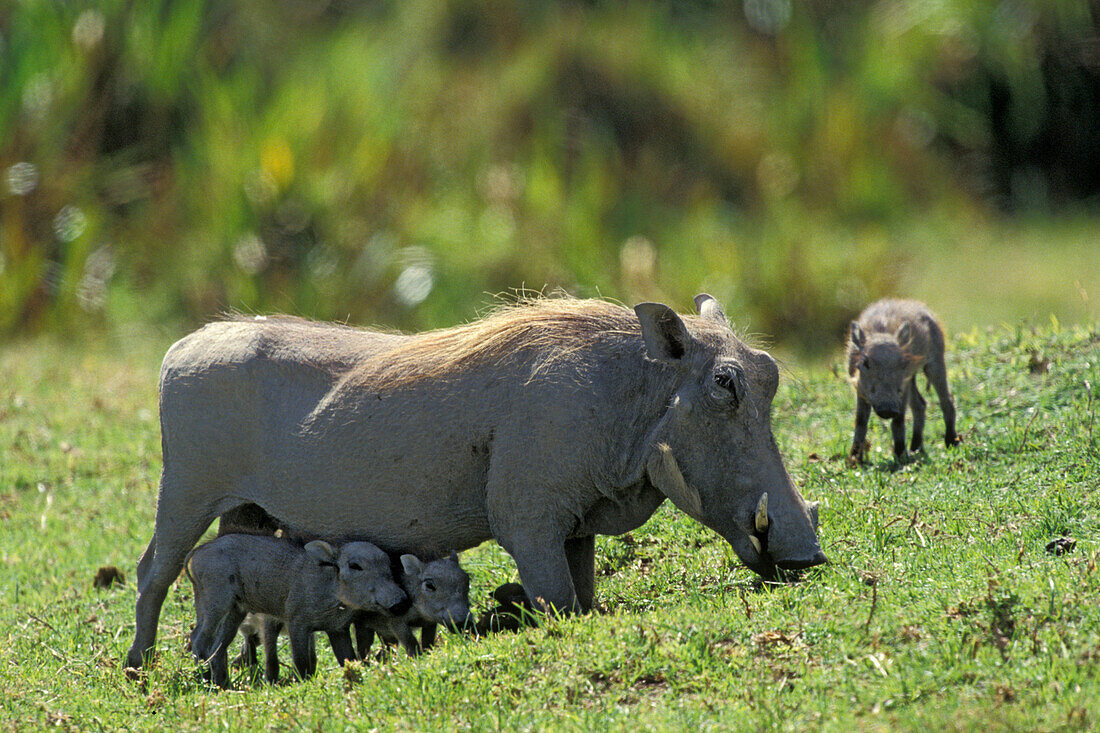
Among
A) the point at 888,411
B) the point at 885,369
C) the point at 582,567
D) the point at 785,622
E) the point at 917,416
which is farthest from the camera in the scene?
the point at 917,416

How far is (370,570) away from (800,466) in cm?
274

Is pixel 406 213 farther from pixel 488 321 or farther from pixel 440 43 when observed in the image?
pixel 488 321

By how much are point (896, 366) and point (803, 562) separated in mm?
2067

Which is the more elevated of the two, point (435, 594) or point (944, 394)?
point (944, 394)

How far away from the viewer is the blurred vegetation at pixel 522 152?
13.6 m

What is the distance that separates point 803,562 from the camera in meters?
5.37

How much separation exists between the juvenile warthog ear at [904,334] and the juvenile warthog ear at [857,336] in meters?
0.17

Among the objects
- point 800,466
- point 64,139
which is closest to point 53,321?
point 64,139

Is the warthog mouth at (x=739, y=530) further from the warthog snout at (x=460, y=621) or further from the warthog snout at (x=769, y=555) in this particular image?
the warthog snout at (x=460, y=621)

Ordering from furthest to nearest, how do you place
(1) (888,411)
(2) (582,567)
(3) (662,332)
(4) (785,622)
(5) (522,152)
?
(5) (522,152)
(1) (888,411)
(2) (582,567)
(3) (662,332)
(4) (785,622)

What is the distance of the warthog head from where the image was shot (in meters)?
5.58

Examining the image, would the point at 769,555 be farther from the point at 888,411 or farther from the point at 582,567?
the point at 888,411

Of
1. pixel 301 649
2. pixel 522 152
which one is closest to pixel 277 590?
pixel 301 649

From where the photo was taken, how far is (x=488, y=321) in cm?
597
